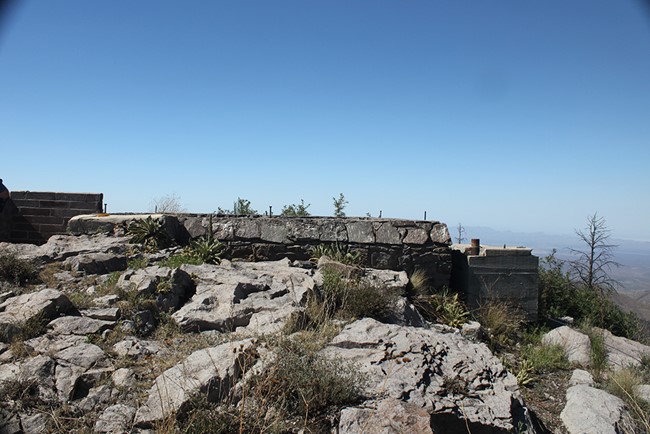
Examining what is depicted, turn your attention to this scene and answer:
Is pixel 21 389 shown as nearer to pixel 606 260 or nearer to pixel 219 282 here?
pixel 219 282

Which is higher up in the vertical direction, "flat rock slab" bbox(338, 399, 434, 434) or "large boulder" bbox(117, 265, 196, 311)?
"large boulder" bbox(117, 265, 196, 311)

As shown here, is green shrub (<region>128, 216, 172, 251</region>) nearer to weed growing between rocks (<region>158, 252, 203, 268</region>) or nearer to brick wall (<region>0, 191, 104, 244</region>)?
weed growing between rocks (<region>158, 252, 203, 268</region>)

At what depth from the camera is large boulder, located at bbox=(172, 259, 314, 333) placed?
205 inches

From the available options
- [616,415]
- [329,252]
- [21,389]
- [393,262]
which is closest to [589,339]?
[616,415]

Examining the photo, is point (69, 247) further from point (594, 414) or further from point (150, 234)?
point (594, 414)

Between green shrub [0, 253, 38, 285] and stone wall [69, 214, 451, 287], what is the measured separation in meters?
2.11

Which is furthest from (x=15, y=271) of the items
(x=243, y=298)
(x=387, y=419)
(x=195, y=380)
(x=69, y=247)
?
(x=387, y=419)

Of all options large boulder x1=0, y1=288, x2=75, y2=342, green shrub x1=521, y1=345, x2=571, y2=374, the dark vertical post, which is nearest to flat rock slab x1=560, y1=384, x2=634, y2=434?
green shrub x1=521, y1=345, x2=571, y2=374

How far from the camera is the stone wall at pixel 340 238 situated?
769 cm

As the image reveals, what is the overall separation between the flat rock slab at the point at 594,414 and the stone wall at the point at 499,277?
110 inches

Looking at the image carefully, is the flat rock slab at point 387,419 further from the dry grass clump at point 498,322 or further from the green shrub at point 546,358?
the dry grass clump at point 498,322

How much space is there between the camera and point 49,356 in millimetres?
4129

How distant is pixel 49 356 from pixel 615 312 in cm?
1030

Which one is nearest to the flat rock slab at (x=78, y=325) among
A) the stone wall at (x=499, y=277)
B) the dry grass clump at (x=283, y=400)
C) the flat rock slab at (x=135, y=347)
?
the flat rock slab at (x=135, y=347)
